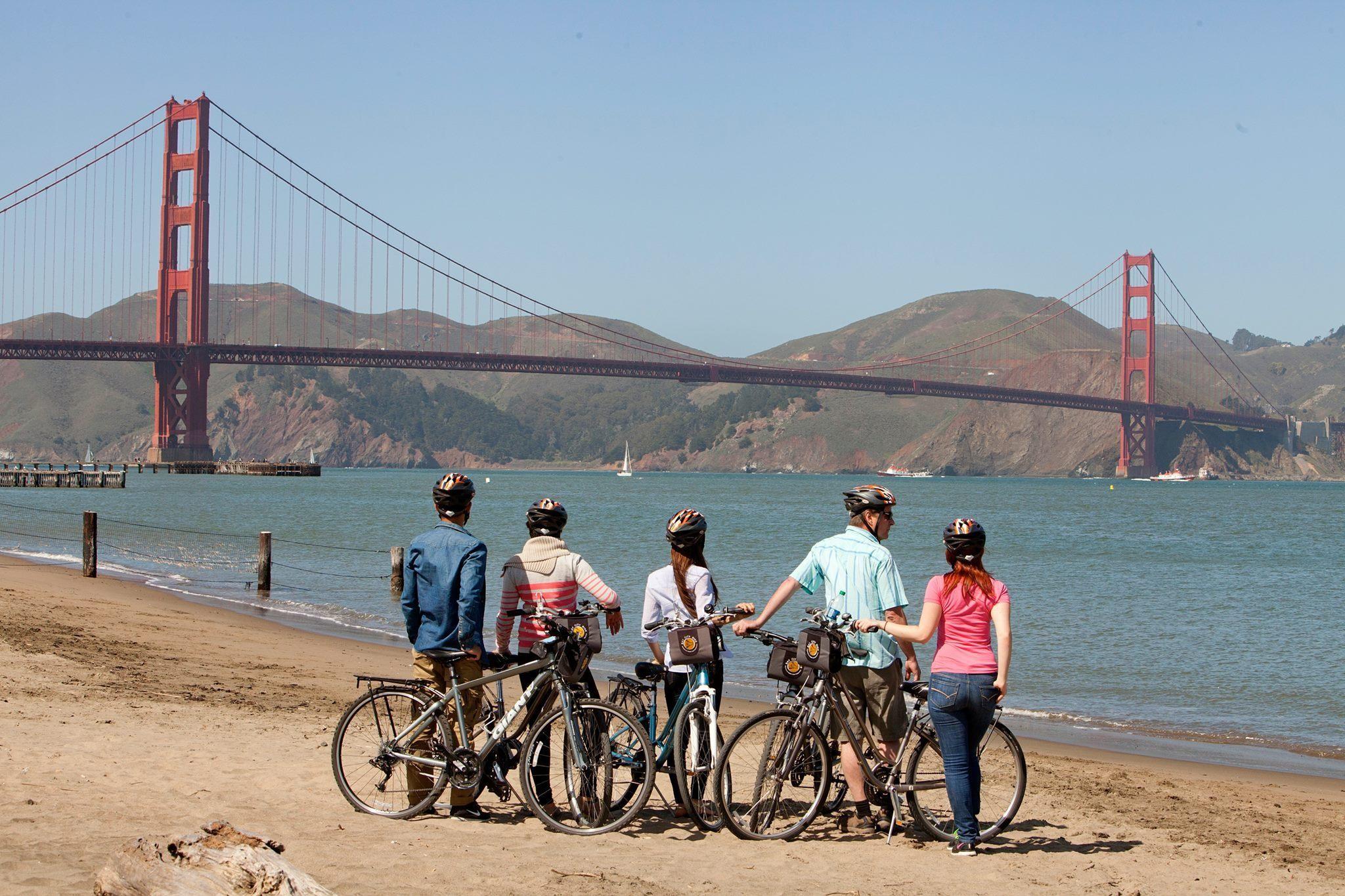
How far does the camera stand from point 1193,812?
25.2 ft

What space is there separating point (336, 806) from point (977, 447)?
170 meters

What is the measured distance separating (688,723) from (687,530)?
84 cm

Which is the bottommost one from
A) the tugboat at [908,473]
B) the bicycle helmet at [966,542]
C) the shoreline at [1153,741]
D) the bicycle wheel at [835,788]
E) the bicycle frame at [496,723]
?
the shoreline at [1153,741]

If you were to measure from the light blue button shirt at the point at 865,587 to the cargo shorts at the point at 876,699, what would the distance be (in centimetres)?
5

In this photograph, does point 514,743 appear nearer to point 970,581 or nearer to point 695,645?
point 695,645

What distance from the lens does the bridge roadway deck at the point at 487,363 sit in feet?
260

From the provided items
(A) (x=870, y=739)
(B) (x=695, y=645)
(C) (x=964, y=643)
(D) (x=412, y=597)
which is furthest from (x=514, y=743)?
(C) (x=964, y=643)

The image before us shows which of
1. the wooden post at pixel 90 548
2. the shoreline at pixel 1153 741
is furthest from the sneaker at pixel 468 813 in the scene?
the wooden post at pixel 90 548

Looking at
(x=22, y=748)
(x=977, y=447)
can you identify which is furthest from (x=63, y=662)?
(x=977, y=447)

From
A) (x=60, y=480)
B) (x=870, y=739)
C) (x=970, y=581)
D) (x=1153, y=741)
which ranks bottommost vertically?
(x=1153, y=741)

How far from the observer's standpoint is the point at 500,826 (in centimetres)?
626

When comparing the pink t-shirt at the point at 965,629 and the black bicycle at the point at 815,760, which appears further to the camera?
the black bicycle at the point at 815,760

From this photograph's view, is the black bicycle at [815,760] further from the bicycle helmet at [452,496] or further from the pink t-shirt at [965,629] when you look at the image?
the bicycle helmet at [452,496]

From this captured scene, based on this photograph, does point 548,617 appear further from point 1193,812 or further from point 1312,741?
point 1312,741
